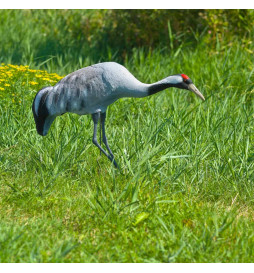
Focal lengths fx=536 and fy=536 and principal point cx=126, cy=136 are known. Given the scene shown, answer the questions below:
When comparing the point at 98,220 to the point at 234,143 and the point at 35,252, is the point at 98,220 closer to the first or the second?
the point at 35,252

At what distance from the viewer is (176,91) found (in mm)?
5973

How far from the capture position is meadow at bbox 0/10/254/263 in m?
3.28

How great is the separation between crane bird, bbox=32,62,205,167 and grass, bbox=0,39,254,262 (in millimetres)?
300

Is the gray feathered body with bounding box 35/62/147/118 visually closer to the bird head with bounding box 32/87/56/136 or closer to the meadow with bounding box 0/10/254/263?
the bird head with bounding box 32/87/56/136

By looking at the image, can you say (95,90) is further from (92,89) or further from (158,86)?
(158,86)

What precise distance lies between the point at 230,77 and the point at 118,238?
3172 millimetres

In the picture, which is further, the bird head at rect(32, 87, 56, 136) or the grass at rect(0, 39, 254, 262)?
the bird head at rect(32, 87, 56, 136)

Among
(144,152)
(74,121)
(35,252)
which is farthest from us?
(74,121)

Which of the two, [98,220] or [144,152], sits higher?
[144,152]

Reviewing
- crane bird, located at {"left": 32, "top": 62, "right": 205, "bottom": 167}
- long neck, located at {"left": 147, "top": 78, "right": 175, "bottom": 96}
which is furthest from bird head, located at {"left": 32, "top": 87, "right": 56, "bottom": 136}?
long neck, located at {"left": 147, "top": 78, "right": 175, "bottom": 96}

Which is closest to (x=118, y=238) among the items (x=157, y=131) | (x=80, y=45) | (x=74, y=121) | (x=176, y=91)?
(x=157, y=131)

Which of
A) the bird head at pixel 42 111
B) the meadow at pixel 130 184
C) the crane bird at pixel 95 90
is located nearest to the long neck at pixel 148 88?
the crane bird at pixel 95 90

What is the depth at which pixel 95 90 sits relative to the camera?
3898 millimetres

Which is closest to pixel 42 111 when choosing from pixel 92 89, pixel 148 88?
pixel 92 89
